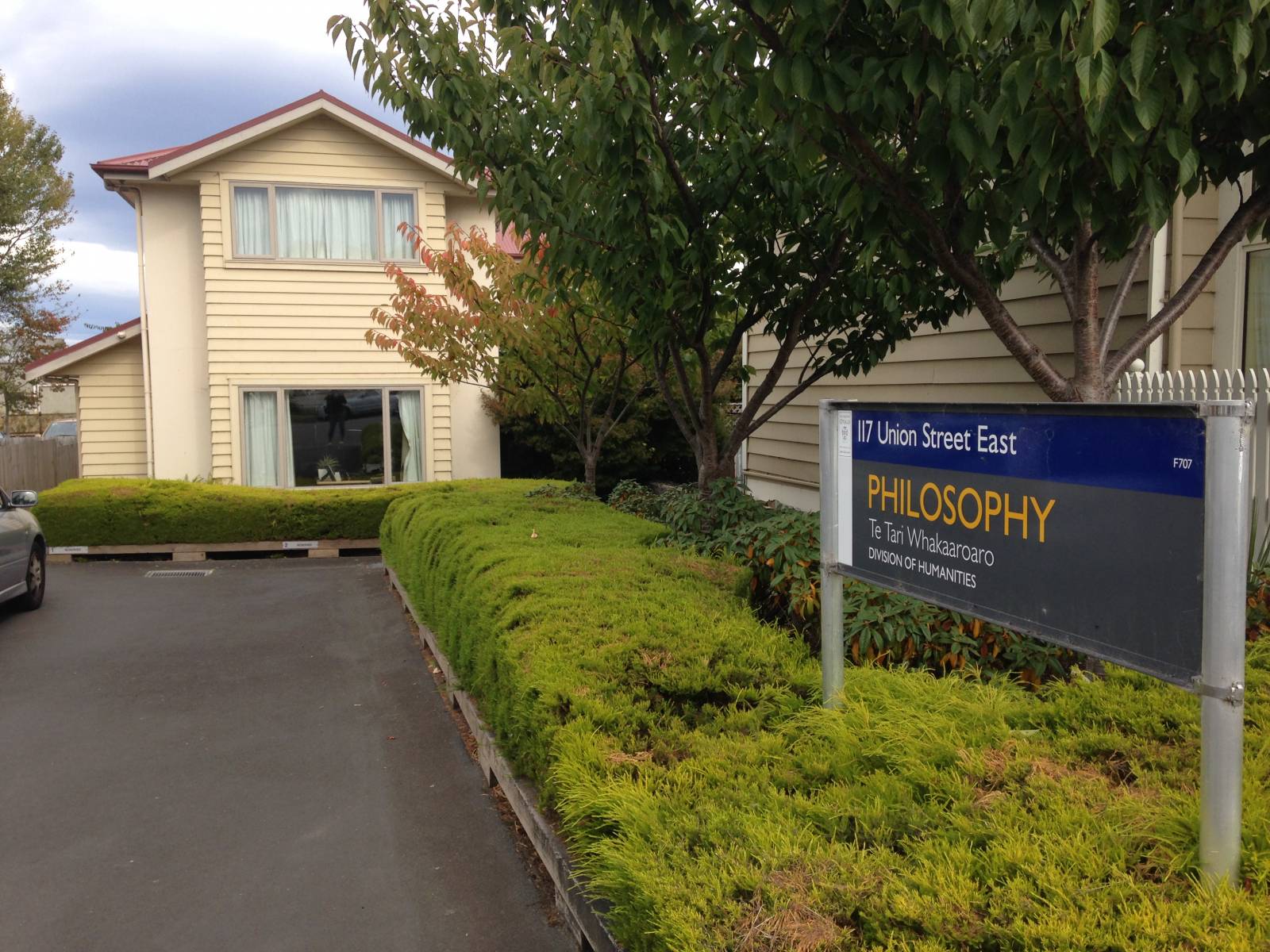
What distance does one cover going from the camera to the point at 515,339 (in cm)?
1051

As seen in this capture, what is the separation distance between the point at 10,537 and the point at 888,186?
948cm

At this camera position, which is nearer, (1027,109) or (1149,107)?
(1149,107)

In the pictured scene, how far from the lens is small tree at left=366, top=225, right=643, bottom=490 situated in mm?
10461

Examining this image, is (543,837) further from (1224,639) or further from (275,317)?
(275,317)

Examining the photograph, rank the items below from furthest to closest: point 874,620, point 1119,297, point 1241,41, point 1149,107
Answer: point 1119,297, point 874,620, point 1149,107, point 1241,41

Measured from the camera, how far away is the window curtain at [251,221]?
1542 centimetres

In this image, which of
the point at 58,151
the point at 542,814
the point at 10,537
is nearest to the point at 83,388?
the point at 10,537

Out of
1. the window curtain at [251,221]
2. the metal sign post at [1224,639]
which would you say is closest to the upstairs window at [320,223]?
the window curtain at [251,221]

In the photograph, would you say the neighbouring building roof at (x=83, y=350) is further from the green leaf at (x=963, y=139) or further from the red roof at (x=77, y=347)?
the green leaf at (x=963, y=139)

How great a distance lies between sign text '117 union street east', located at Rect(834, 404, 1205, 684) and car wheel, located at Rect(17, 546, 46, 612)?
33.2ft

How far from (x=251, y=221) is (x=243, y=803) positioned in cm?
1265

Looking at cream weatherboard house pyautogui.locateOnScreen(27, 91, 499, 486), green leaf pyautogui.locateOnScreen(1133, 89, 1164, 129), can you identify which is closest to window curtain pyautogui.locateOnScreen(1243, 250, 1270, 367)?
green leaf pyautogui.locateOnScreen(1133, 89, 1164, 129)

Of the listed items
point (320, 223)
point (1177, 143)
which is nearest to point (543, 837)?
point (1177, 143)

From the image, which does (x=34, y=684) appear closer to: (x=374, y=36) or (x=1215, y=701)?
(x=374, y=36)
